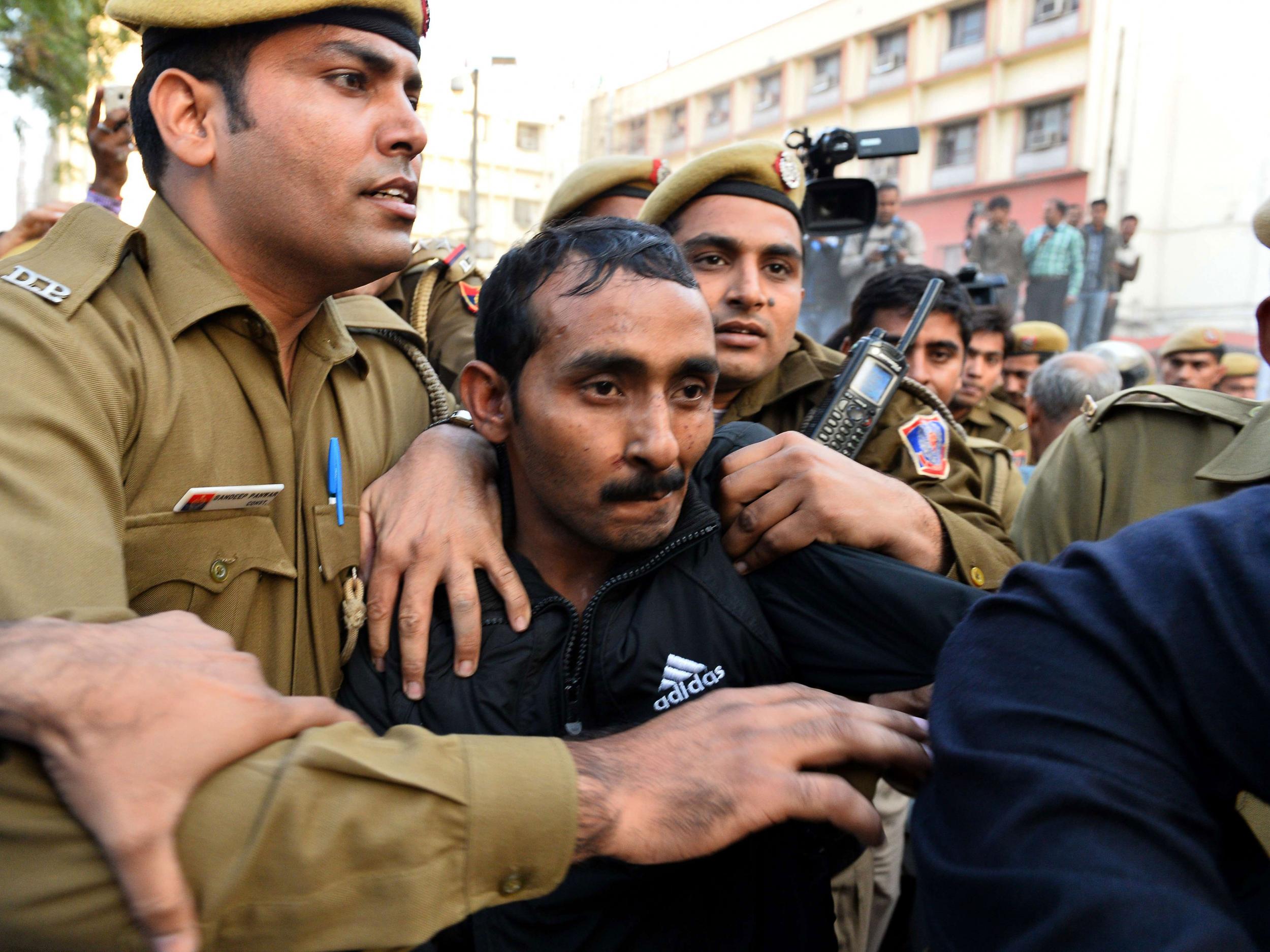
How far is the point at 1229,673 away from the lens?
810mm

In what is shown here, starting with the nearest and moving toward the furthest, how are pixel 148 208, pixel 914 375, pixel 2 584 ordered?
pixel 2 584 → pixel 148 208 → pixel 914 375

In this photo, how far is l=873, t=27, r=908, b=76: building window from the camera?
2311cm

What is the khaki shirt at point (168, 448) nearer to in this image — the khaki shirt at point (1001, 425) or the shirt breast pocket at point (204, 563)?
the shirt breast pocket at point (204, 563)

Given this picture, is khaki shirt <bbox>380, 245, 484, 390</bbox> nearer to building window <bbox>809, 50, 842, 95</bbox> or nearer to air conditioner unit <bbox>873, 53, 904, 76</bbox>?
air conditioner unit <bbox>873, 53, 904, 76</bbox>

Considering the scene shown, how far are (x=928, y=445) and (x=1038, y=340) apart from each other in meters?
5.77

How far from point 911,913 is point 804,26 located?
991 inches

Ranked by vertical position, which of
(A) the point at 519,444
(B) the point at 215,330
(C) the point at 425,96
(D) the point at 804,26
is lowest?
(A) the point at 519,444

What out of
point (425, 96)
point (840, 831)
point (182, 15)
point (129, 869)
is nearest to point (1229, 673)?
point (840, 831)

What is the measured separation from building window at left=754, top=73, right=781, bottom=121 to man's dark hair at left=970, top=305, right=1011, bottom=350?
22.0 metres

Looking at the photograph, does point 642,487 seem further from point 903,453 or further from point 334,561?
point 903,453

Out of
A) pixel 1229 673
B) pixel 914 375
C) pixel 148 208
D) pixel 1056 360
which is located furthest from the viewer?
pixel 1056 360

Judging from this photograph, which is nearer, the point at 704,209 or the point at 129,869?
the point at 129,869

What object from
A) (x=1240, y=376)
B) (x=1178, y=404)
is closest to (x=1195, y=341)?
(x=1240, y=376)

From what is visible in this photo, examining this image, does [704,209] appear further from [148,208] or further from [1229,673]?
[1229,673]
